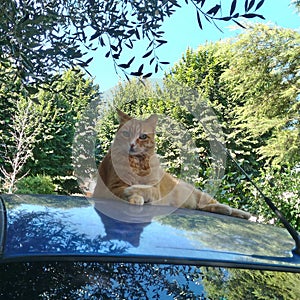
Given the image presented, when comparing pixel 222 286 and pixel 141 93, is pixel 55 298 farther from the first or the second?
pixel 141 93

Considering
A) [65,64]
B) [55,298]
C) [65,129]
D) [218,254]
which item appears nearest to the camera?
[55,298]

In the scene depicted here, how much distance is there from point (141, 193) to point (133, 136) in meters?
0.36

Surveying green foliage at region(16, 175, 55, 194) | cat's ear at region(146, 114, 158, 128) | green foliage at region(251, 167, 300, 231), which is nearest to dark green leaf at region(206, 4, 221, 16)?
cat's ear at region(146, 114, 158, 128)

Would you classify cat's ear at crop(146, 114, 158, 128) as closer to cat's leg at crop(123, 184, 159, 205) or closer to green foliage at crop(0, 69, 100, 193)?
cat's leg at crop(123, 184, 159, 205)

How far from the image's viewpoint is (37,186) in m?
7.24

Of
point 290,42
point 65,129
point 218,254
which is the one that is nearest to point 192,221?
point 218,254

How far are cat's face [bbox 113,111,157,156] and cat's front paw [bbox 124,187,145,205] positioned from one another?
25cm

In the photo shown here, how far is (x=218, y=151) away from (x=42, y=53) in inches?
51.6

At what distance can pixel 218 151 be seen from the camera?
9.03 ft

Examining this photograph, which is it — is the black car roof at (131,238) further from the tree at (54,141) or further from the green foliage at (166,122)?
the tree at (54,141)

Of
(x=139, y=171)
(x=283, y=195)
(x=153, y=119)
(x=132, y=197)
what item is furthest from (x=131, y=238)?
(x=283, y=195)

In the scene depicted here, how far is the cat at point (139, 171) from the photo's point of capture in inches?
92.0

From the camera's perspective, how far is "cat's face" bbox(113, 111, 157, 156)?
7.76 ft

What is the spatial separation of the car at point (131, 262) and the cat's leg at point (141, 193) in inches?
29.6
